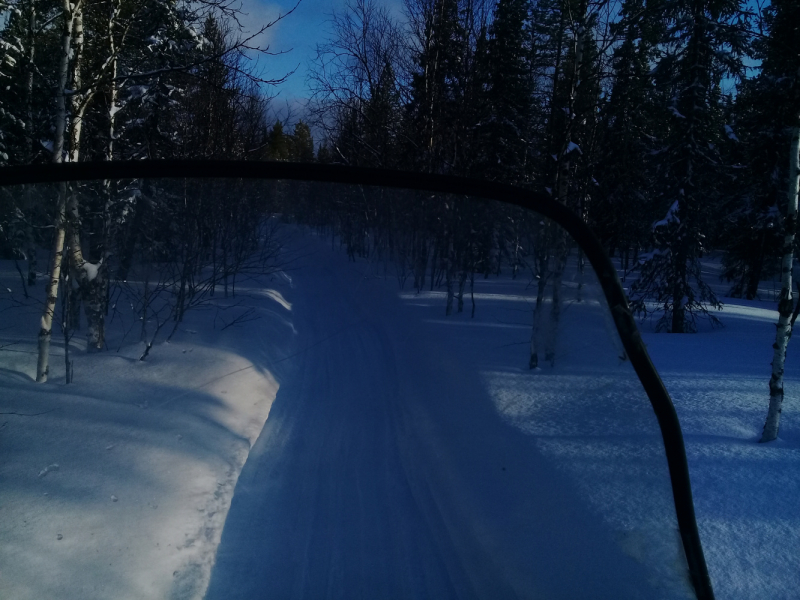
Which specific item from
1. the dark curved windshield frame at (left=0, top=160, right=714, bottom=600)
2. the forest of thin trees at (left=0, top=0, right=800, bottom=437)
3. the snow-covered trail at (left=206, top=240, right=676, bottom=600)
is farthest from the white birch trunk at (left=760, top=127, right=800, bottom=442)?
the dark curved windshield frame at (left=0, top=160, right=714, bottom=600)

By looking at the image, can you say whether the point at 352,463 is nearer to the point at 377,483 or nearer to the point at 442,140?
the point at 377,483

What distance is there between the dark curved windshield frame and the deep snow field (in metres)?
0.06

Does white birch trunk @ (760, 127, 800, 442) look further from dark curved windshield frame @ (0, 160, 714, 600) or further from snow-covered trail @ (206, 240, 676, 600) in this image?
dark curved windshield frame @ (0, 160, 714, 600)

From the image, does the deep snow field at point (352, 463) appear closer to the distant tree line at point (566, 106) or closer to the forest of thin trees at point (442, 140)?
the forest of thin trees at point (442, 140)

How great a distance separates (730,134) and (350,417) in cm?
1888

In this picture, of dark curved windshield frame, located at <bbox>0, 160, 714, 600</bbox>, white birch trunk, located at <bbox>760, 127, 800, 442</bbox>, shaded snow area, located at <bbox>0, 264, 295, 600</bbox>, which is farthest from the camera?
white birch trunk, located at <bbox>760, 127, 800, 442</bbox>

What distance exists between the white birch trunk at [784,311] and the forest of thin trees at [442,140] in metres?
0.03

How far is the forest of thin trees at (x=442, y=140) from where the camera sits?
271cm

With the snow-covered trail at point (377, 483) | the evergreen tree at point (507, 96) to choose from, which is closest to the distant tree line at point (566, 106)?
the evergreen tree at point (507, 96)

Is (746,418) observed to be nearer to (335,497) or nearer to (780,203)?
(335,497)

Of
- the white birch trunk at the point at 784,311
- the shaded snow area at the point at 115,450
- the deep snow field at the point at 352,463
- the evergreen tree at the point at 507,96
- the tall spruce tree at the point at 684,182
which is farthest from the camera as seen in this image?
the tall spruce tree at the point at 684,182

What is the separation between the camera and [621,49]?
9.55 m

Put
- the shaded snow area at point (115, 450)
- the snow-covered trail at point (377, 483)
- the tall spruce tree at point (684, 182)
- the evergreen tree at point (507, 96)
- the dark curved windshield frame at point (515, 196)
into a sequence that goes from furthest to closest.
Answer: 1. the tall spruce tree at point (684, 182)
2. the evergreen tree at point (507, 96)
3. the snow-covered trail at point (377, 483)
4. the shaded snow area at point (115, 450)
5. the dark curved windshield frame at point (515, 196)

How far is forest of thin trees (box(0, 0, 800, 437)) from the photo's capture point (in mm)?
2715
